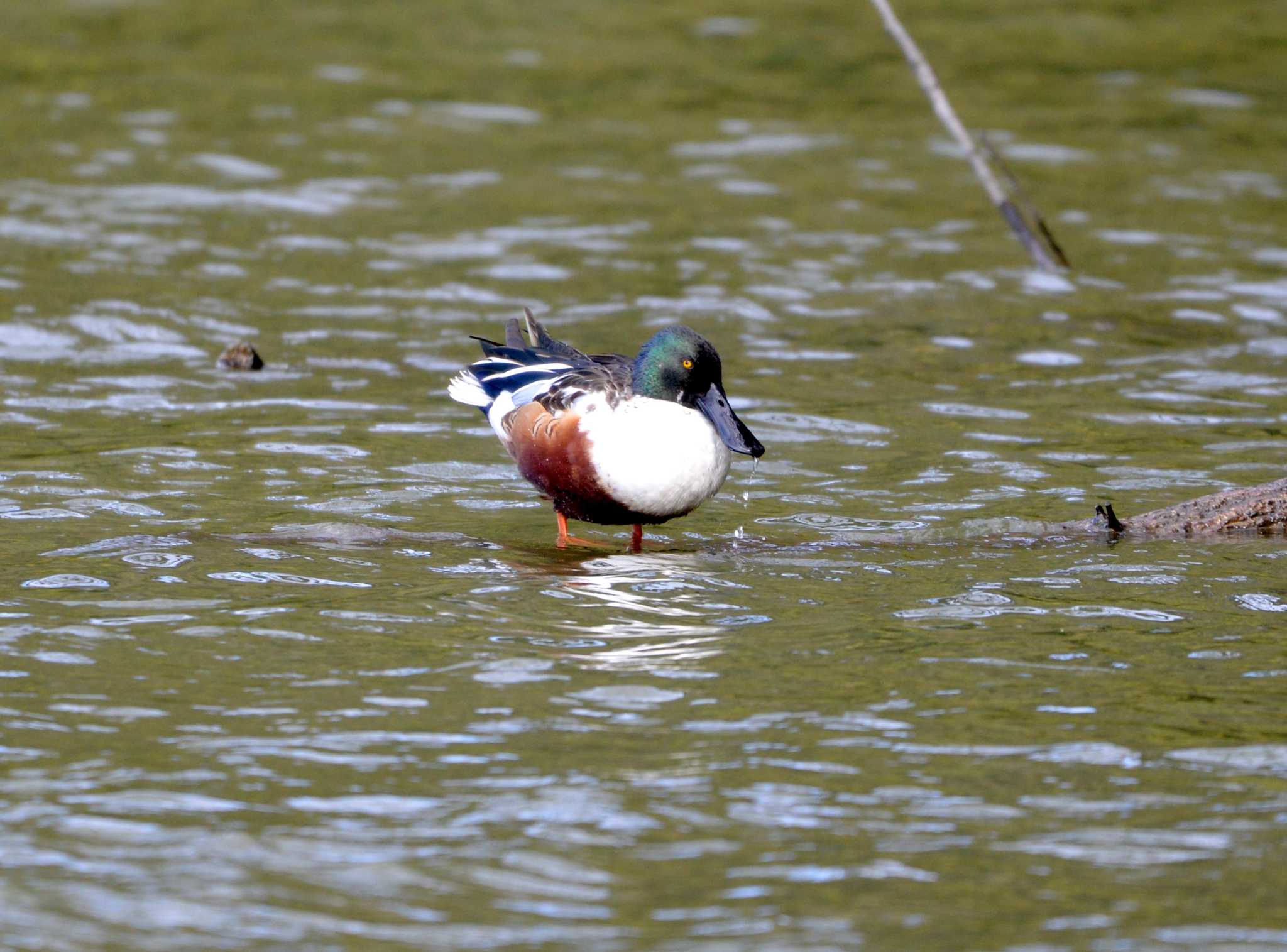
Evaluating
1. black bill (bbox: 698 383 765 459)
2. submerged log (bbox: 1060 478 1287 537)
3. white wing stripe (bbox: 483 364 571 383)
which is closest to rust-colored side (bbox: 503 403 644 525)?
white wing stripe (bbox: 483 364 571 383)

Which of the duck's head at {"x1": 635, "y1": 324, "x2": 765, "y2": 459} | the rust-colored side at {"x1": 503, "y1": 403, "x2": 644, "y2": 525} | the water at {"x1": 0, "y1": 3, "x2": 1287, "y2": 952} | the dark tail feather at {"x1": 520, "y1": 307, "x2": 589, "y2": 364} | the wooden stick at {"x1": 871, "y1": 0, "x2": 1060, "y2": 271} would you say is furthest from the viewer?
the wooden stick at {"x1": 871, "y1": 0, "x2": 1060, "y2": 271}

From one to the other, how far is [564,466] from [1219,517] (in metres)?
2.72

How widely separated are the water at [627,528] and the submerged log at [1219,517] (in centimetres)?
17

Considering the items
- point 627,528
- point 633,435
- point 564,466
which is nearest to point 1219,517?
point 633,435

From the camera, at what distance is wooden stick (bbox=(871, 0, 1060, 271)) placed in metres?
12.5

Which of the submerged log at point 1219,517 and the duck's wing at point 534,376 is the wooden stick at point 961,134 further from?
the submerged log at point 1219,517

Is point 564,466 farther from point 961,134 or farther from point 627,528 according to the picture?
point 961,134

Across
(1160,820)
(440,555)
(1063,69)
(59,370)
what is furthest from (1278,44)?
(1160,820)

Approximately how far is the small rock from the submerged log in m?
5.27

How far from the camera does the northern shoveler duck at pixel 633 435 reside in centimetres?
755

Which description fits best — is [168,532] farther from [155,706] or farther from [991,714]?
[991,714]

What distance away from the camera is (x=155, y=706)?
5840mm

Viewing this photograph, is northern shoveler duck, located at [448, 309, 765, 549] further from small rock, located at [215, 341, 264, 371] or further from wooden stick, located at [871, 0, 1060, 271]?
wooden stick, located at [871, 0, 1060, 271]

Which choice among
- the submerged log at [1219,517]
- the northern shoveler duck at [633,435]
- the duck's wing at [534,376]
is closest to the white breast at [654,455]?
the northern shoveler duck at [633,435]
